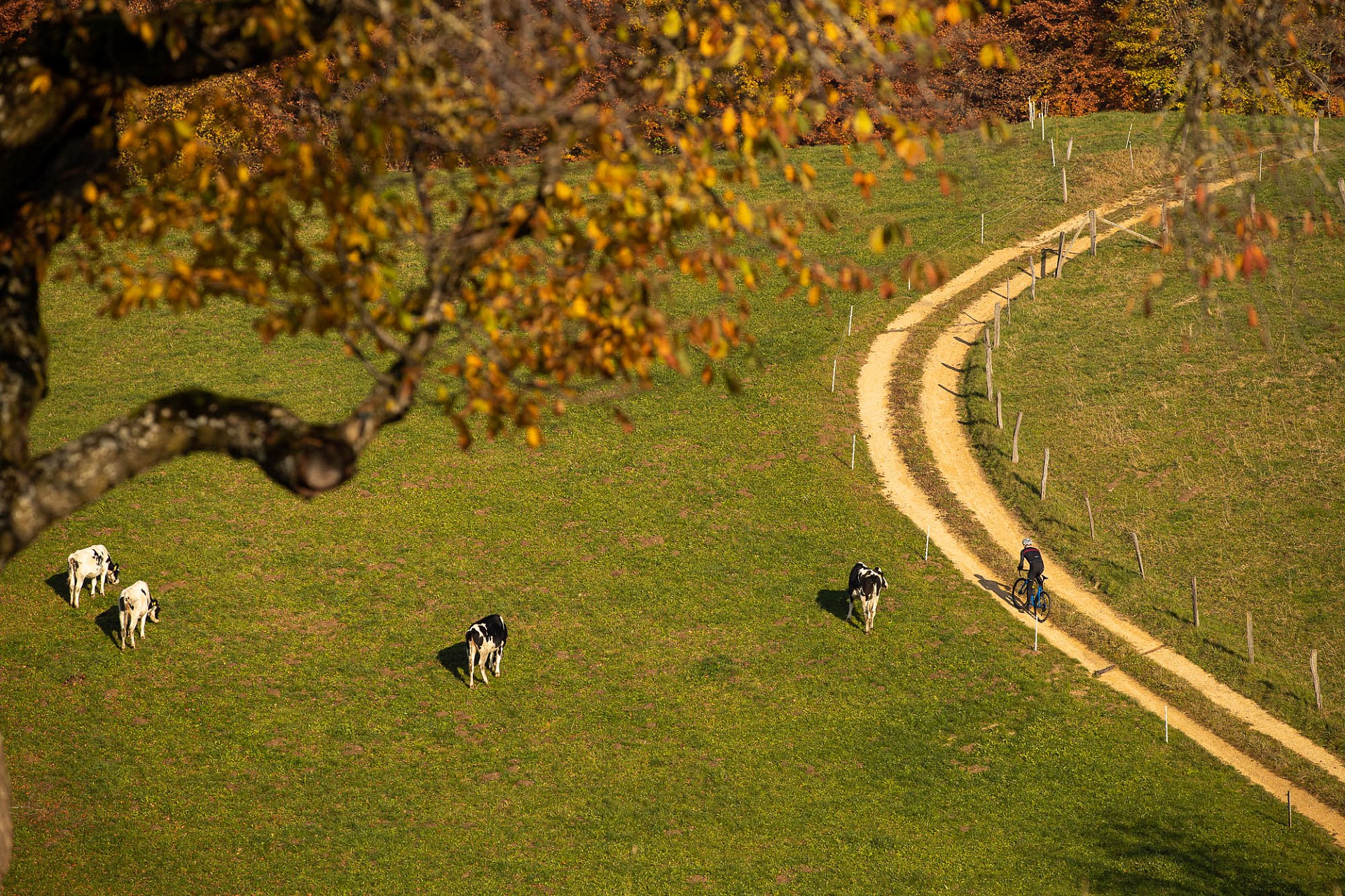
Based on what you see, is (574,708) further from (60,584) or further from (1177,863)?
(60,584)

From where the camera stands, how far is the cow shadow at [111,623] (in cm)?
2586

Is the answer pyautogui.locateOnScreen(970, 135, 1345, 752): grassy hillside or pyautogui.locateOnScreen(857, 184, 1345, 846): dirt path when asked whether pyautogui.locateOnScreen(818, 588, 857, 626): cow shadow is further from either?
pyautogui.locateOnScreen(970, 135, 1345, 752): grassy hillside

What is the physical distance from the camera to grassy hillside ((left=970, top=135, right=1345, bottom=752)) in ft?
96.4

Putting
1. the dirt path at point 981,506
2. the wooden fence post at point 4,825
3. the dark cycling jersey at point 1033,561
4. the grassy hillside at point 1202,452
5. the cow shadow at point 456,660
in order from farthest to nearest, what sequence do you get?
the grassy hillside at point 1202,452 < the dark cycling jersey at point 1033,561 < the cow shadow at point 456,660 < the dirt path at point 981,506 < the wooden fence post at point 4,825

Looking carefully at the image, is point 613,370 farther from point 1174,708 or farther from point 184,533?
point 184,533

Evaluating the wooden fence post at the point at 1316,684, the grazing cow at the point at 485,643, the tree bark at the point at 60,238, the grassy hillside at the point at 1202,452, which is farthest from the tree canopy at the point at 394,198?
the wooden fence post at the point at 1316,684

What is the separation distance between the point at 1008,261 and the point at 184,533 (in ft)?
122

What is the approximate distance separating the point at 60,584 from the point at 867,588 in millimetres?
20460

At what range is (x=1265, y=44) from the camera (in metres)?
11.8

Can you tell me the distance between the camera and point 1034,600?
2941 cm

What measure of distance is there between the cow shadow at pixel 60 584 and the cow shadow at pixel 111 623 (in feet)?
3.65

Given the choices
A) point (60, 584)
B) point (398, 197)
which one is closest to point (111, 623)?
point (60, 584)

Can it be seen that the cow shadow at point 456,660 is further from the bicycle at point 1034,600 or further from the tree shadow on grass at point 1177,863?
the bicycle at point 1034,600

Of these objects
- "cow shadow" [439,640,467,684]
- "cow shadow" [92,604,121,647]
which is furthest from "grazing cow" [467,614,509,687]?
"cow shadow" [92,604,121,647]
